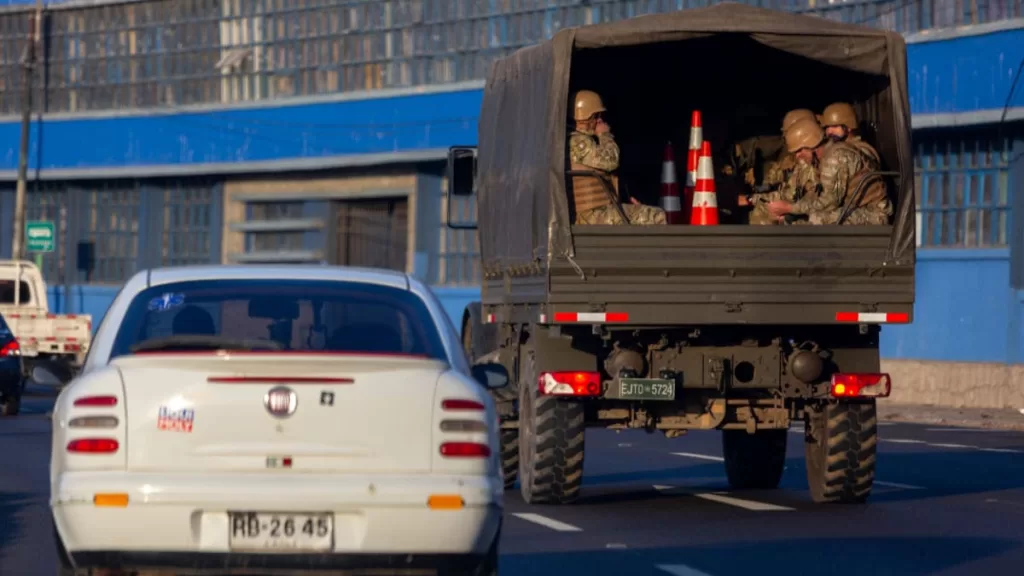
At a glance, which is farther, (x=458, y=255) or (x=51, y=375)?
(x=458, y=255)

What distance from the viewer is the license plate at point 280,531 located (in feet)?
26.0

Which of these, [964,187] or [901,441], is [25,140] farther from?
[901,441]

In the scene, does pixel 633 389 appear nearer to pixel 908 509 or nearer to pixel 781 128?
pixel 908 509

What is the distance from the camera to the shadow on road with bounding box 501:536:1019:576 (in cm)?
1084

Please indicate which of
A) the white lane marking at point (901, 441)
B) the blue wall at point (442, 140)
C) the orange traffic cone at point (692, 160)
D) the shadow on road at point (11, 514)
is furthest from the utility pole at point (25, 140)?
the orange traffic cone at point (692, 160)

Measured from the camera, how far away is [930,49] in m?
32.2

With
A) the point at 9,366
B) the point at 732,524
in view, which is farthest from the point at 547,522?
the point at 9,366

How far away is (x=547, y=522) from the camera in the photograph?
43.8 feet

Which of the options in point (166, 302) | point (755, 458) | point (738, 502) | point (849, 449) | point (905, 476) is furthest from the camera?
point (905, 476)

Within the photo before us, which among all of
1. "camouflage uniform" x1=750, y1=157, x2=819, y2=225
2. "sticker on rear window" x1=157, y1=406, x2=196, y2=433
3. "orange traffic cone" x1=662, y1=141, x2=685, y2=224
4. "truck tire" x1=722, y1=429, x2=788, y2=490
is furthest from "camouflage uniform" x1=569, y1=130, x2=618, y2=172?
"sticker on rear window" x1=157, y1=406, x2=196, y2=433

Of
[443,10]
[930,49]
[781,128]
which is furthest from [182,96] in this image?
[781,128]

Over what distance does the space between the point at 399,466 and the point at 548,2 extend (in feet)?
105

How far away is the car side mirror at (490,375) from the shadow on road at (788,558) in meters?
1.51

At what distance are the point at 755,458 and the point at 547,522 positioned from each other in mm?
3328
